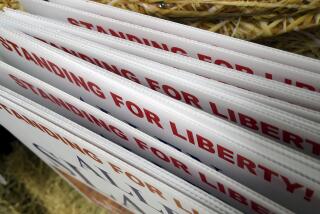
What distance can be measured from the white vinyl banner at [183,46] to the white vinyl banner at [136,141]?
155mm

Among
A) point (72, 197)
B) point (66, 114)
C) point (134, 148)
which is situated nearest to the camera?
A: point (134, 148)

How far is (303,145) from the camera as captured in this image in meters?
0.55

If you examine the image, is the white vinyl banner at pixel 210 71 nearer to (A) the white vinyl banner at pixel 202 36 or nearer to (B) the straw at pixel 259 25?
(A) the white vinyl banner at pixel 202 36

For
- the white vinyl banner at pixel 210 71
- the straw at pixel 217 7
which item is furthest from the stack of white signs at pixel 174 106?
the straw at pixel 217 7

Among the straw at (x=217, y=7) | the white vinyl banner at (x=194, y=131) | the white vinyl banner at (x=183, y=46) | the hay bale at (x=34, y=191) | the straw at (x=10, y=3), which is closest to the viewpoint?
the white vinyl banner at (x=194, y=131)

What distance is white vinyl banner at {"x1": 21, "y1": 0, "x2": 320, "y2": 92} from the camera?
24.2 inches

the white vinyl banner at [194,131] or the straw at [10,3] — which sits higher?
the straw at [10,3]

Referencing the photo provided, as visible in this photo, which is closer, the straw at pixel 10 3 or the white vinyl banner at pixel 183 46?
the white vinyl banner at pixel 183 46

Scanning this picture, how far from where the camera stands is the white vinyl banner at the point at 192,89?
1.77 feet

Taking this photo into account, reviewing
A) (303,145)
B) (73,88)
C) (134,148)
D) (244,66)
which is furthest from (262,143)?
(73,88)

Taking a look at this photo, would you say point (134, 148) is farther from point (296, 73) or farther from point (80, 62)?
point (296, 73)

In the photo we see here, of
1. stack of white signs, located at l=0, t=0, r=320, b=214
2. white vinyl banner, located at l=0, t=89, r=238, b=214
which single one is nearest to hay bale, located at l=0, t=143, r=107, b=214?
white vinyl banner, located at l=0, t=89, r=238, b=214

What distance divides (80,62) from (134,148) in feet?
0.62

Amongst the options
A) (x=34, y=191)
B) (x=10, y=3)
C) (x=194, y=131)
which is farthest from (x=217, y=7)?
(x=34, y=191)
